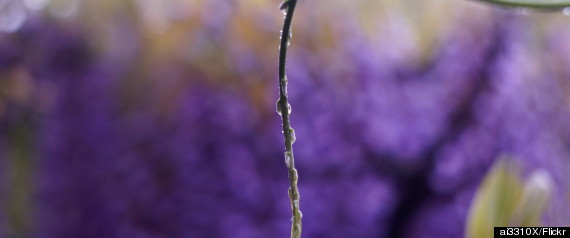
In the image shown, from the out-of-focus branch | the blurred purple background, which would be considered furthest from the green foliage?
the blurred purple background

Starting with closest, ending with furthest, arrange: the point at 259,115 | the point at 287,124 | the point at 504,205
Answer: the point at 287,124 → the point at 504,205 → the point at 259,115

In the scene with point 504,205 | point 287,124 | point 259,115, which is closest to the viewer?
point 287,124

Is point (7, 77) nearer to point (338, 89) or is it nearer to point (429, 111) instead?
point (338, 89)

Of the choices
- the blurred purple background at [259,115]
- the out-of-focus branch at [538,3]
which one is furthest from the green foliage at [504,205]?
the blurred purple background at [259,115]

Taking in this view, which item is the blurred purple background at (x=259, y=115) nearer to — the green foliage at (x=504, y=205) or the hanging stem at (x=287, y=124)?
the green foliage at (x=504, y=205)

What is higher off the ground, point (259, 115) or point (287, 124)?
point (259, 115)

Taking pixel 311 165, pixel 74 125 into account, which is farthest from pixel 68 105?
pixel 311 165

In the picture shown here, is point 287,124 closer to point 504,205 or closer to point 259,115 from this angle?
point 504,205

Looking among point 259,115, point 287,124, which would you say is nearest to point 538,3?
point 287,124

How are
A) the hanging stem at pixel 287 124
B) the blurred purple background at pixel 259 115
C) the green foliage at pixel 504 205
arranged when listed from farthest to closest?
the blurred purple background at pixel 259 115 → the green foliage at pixel 504 205 → the hanging stem at pixel 287 124
